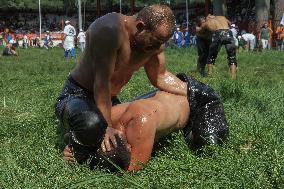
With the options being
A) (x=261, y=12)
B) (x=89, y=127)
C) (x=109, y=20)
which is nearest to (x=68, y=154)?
(x=89, y=127)

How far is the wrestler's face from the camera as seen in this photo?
3.37 meters

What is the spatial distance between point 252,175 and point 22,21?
2122 inches

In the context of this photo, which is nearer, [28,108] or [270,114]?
[270,114]

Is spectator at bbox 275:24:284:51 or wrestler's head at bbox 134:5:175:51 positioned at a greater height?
wrestler's head at bbox 134:5:175:51

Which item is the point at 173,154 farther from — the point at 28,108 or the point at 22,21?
the point at 22,21

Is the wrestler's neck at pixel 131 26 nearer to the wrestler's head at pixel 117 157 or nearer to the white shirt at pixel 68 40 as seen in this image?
the wrestler's head at pixel 117 157

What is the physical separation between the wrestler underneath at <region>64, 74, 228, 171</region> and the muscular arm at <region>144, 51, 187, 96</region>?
59 mm

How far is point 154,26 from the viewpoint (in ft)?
11.0

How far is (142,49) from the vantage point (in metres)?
3.54

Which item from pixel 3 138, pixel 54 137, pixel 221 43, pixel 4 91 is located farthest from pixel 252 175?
pixel 221 43

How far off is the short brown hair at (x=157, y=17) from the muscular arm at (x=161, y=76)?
24.2 inches

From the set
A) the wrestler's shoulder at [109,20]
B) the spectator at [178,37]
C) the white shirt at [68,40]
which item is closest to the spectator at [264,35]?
the spectator at [178,37]

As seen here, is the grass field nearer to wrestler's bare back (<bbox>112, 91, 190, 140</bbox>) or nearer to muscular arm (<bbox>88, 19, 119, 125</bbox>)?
wrestler's bare back (<bbox>112, 91, 190, 140</bbox>)

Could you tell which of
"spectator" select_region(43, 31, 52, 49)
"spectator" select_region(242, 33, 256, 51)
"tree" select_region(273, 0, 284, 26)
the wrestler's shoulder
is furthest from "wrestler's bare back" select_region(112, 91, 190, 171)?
"spectator" select_region(43, 31, 52, 49)
